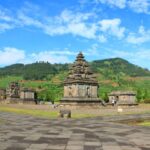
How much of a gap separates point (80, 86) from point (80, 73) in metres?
2.02

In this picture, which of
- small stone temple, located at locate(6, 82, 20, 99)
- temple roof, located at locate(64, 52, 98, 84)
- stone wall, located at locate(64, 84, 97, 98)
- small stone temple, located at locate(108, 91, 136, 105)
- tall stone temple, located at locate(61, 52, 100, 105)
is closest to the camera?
tall stone temple, located at locate(61, 52, 100, 105)

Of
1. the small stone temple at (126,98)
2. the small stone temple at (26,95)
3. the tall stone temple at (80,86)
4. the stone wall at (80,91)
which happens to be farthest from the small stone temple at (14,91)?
the stone wall at (80,91)

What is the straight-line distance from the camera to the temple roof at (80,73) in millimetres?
44844

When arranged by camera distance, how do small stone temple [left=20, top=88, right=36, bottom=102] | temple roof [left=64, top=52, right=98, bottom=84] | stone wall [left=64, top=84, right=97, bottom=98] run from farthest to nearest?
small stone temple [left=20, top=88, right=36, bottom=102]
temple roof [left=64, top=52, right=98, bottom=84]
stone wall [left=64, top=84, right=97, bottom=98]

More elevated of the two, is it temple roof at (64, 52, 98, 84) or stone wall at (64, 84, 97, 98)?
temple roof at (64, 52, 98, 84)

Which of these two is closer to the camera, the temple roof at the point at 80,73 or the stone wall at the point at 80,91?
the stone wall at the point at 80,91

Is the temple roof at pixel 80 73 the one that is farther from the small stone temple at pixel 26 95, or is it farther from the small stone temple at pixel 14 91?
the small stone temple at pixel 14 91

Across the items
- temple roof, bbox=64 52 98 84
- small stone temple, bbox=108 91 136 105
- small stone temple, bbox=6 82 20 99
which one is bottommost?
small stone temple, bbox=108 91 136 105

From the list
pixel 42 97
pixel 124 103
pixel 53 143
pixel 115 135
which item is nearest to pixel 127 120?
pixel 115 135

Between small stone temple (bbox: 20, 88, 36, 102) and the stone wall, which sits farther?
small stone temple (bbox: 20, 88, 36, 102)

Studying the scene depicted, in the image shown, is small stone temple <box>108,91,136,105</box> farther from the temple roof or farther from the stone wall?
the temple roof

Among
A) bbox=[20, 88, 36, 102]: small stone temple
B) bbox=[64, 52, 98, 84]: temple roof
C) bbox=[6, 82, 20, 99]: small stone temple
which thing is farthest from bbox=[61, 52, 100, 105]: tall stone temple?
bbox=[6, 82, 20, 99]: small stone temple

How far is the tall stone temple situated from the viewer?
144 ft

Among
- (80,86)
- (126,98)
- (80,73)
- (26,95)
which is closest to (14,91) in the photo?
(26,95)
